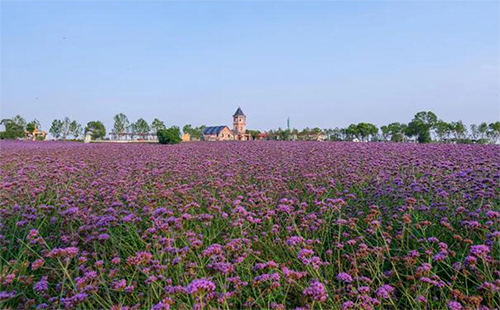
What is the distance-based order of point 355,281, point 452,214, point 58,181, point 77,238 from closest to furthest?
1. point 355,281
2. point 77,238
3. point 452,214
4. point 58,181

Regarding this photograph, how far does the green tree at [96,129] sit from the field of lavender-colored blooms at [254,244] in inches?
2657

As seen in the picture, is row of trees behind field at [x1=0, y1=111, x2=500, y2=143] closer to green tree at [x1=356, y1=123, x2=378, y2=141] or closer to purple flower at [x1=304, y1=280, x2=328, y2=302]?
green tree at [x1=356, y1=123, x2=378, y2=141]

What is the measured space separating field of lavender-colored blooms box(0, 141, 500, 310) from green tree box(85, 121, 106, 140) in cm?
6748

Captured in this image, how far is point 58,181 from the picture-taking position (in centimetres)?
425

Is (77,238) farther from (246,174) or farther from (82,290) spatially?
(246,174)

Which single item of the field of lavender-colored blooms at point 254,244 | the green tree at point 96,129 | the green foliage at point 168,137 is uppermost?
the green tree at point 96,129

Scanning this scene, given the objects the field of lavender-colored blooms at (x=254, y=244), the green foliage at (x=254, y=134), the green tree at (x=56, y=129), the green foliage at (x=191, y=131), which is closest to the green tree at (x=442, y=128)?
the green foliage at (x=254, y=134)

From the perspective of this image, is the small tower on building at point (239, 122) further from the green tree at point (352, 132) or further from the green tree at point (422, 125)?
the green tree at point (422, 125)

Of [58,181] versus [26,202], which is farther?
[58,181]

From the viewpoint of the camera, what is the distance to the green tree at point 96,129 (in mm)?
66062

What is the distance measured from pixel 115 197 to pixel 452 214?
11.6 feet

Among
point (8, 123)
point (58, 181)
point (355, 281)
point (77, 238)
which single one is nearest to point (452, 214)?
point (355, 281)

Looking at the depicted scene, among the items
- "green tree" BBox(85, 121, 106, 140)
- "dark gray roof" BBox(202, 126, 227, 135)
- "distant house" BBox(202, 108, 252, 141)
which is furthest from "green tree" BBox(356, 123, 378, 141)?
"green tree" BBox(85, 121, 106, 140)

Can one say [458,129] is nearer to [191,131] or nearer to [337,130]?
[337,130]
